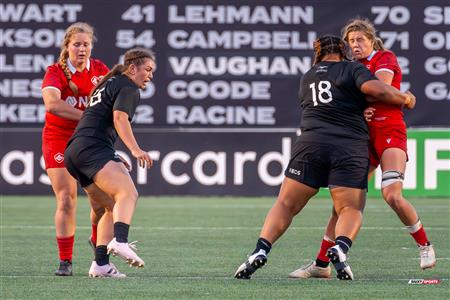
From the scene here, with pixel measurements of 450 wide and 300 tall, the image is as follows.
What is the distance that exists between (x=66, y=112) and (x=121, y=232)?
1.27 m

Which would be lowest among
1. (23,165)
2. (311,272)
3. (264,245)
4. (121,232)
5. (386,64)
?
(23,165)

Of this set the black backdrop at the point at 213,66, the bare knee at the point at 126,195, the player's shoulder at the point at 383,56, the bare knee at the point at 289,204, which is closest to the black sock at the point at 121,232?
the bare knee at the point at 126,195

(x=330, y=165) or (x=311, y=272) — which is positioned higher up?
(x=330, y=165)

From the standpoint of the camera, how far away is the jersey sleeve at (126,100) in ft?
29.1

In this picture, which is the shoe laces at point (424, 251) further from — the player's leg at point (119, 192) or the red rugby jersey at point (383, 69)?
the player's leg at point (119, 192)

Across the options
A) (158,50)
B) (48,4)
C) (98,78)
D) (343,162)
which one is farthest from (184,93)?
(343,162)

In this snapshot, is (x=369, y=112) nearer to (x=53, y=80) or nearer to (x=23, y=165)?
(x=53, y=80)

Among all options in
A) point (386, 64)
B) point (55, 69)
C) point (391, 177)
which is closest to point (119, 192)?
point (55, 69)

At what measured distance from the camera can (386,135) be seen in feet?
31.2

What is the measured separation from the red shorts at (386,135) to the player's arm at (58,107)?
7.21ft

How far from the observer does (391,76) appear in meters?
9.63

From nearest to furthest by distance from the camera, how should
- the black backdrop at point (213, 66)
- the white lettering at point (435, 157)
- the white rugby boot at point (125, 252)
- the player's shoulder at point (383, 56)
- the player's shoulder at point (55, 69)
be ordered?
the white rugby boot at point (125, 252), the player's shoulder at point (383, 56), the player's shoulder at point (55, 69), the white lettering at point (435, 157), the black backdrop at point (213, 66)

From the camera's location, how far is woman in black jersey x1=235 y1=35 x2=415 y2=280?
8891mm

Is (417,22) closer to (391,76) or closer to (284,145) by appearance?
(284,145)
